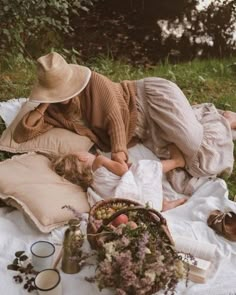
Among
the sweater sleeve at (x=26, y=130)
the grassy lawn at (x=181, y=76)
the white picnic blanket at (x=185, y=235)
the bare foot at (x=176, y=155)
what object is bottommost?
the grassy lawn at (x=181, y=76)

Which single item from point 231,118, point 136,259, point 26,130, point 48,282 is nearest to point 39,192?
point 26,130

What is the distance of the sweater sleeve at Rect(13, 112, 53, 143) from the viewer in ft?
10.4

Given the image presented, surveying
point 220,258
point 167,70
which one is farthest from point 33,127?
point 167,70

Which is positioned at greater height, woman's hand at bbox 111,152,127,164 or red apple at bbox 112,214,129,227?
red apple at bbox 112,214,129,227

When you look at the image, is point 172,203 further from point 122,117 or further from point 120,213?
point 120,213

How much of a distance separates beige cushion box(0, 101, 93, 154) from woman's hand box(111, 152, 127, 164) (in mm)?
242

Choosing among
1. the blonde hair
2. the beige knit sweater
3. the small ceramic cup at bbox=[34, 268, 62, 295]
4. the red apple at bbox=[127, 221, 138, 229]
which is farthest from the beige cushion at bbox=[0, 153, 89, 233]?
the red apple at bbox=[127, 221, 138, 229]

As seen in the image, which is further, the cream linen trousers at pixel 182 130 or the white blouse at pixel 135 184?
the cream linen trousers at pixel 182 130

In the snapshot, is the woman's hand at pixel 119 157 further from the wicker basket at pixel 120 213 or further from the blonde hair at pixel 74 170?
the wicker basket at pixel 120 213

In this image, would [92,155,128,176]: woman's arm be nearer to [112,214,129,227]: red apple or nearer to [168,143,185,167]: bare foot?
[168,143,185,167]: bare foot

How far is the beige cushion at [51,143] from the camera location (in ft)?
10.4

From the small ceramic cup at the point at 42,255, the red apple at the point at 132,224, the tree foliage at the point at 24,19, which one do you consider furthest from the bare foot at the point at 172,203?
the tree foliage at the point at 24,19

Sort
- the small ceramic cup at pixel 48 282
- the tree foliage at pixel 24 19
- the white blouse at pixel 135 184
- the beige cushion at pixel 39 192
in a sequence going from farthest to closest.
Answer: the tree foliage at pixel 24 19
the white blouse at pixel 135 184
the beige cushion at pixel 39 192
the small ceramic cup at pixel 48 282

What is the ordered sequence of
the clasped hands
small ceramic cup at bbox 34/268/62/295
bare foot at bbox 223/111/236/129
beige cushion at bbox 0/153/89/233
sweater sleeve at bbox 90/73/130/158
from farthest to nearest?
bare foot at bbox 223/111/236/129 < sweater sleeve at bbox 90/73/130/158 < the clasped hands < beige cushion at bbox 0/153/89/233 < small ceramic cup at bbox 34/268/62/295
